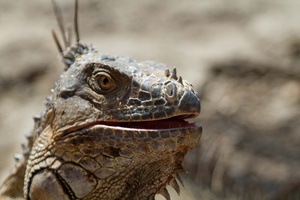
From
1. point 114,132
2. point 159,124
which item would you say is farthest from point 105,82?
point 159,124

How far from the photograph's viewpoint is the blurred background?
9242 millimetres

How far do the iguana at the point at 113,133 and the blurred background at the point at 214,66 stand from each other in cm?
392

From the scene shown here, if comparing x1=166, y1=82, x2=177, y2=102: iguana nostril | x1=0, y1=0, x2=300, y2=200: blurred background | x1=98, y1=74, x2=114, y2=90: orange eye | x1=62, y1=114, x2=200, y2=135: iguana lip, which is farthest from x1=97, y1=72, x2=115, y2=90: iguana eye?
x1=0, y1=0, x2=300, y2=200: blurred background

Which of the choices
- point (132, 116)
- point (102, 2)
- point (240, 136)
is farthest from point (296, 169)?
point (132, 116)

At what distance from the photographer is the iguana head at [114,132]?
4.39 metres

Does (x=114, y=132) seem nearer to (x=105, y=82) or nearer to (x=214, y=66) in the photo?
(x=105, y=82)

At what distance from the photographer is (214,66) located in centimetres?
1052

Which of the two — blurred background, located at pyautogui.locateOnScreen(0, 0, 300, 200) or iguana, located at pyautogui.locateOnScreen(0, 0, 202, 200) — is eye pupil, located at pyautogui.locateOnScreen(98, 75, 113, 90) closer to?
iguana, located at pyautogui.locateOnScreen(0, 0, 202, 200)

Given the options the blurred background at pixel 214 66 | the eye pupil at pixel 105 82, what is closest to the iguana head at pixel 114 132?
the eye pupil at pixel 105 82

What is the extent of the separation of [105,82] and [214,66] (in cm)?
605

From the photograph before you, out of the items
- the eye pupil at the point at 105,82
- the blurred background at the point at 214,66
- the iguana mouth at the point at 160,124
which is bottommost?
the iguana mouth at the point at 160,124

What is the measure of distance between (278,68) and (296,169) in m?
2.10

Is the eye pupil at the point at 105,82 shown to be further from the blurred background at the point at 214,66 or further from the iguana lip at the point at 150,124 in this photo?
the blurred background at the point at 214,66

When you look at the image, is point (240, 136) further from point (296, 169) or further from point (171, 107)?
point (171, 107)
